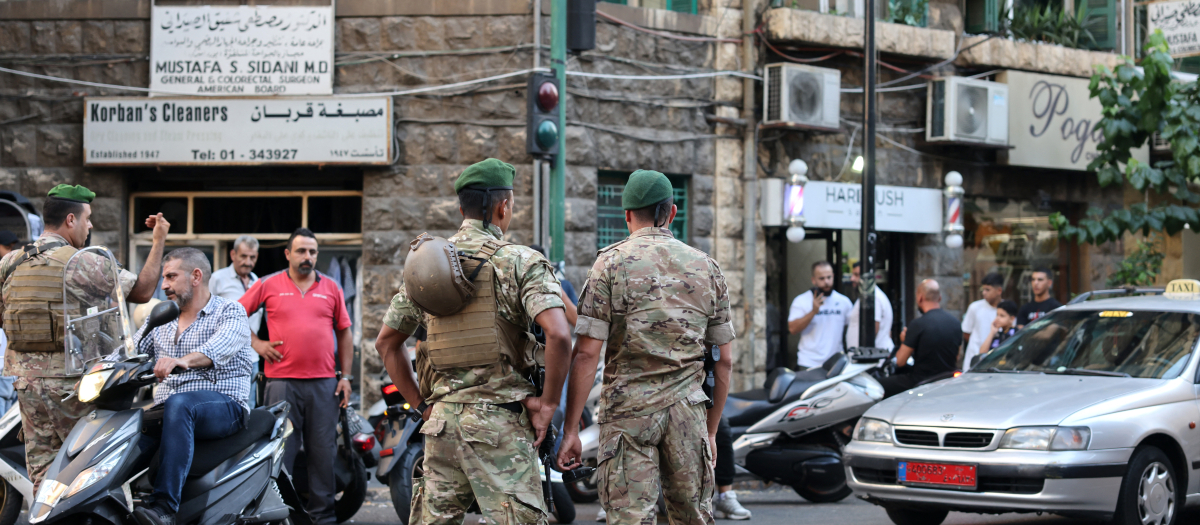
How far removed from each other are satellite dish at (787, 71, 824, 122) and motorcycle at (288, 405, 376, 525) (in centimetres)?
718

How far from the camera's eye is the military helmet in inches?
159

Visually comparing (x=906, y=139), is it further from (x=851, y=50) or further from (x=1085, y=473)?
(x=1085, y=473)

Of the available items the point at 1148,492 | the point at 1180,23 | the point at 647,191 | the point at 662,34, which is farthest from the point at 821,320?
the point at 1180,23

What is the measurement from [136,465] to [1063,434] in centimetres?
471

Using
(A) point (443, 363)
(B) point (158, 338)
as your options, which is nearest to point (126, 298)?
(B) point (158, 338)

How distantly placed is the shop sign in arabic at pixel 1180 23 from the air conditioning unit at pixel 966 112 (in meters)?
2.09

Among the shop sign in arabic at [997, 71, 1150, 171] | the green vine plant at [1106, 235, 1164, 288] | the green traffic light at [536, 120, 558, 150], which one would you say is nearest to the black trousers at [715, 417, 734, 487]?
the green traffic light at [536, 120, 558, 150]

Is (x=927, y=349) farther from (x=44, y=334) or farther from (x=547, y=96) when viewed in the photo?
(x=44, y=334)

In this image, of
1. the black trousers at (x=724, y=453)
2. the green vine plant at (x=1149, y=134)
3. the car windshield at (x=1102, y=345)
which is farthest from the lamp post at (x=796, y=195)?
the black trousers at (x=724, y=453)

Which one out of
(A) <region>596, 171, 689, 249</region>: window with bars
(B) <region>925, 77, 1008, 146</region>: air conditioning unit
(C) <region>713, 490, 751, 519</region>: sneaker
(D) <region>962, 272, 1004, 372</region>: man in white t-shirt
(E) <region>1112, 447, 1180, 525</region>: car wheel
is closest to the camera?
(E) <region>1112, 447, 1180, 525</region>: car wheel

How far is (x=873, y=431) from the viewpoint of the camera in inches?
278

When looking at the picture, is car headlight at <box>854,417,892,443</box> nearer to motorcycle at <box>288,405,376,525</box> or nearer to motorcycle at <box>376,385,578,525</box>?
motorcycle at <box>376,385,578,525</box>

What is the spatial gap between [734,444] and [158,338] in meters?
4.09

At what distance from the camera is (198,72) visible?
11.5 meters
